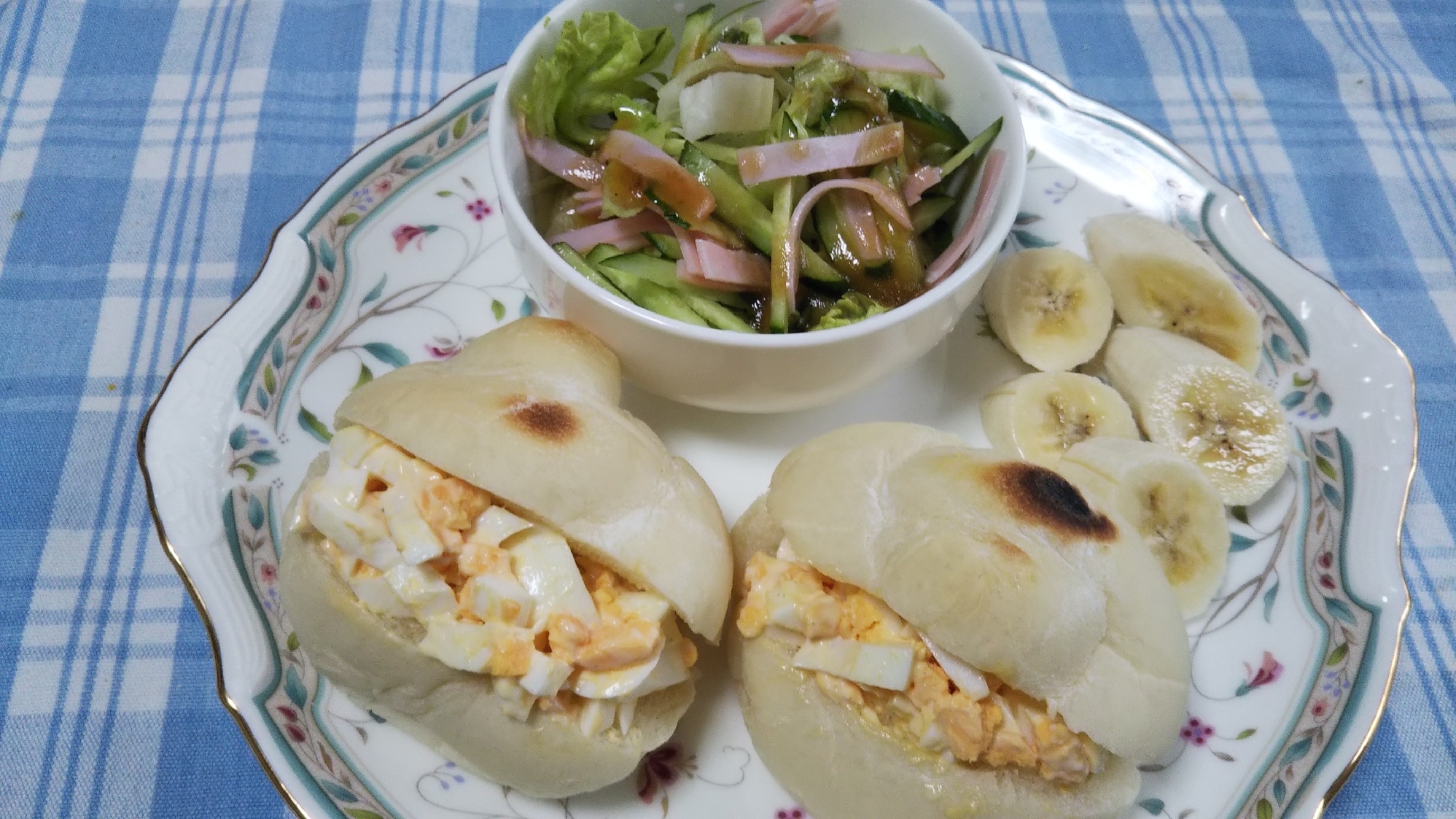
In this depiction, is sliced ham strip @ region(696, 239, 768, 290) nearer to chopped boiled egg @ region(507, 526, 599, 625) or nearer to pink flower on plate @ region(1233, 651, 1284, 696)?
chopped boiled egg @ region(507, 526, 599, 625)

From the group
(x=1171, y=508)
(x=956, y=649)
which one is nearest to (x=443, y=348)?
(x=956, y=649)

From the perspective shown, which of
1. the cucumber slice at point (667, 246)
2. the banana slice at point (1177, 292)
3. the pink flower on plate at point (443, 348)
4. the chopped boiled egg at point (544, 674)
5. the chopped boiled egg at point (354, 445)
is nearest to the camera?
the chopped boiled egg at point (544, 674)

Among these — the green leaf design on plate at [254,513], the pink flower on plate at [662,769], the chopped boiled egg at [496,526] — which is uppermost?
the chopped boiled egg at [496,526]

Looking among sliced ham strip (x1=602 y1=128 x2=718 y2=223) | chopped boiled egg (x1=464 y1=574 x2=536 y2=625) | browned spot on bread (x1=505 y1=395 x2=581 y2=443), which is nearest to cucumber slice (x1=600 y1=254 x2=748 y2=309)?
sliced ham strip (x1=602 y1=128 x2=718 y2=223)

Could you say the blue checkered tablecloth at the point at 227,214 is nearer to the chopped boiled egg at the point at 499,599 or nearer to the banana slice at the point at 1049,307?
the chopped boiled egg at the point at 499,599

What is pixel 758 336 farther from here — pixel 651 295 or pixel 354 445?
pixel 354 445

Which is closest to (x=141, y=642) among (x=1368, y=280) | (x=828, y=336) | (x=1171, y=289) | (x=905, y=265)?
(x=828, y=336)

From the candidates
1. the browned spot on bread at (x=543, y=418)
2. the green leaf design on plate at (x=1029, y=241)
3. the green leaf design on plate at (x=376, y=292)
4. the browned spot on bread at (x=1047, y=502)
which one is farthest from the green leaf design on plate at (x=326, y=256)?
the green leaf design on plate at (x=1029, y=241)
